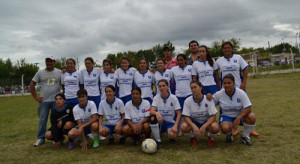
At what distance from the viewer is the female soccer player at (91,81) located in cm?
570

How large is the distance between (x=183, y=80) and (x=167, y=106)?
0.85 metres

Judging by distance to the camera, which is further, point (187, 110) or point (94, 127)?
point (94, 127)

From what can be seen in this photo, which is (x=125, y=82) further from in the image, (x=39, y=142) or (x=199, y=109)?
(x=39, y=142)

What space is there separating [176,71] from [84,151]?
258 cm

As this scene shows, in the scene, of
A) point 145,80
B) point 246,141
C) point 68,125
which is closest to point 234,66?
point 246,141

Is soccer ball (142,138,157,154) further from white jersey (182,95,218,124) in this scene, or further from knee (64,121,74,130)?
knee (64,121,74,130)

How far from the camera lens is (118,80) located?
5.79 metres

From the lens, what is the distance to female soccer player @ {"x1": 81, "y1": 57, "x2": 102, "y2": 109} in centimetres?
570

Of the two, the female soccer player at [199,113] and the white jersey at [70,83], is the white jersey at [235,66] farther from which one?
the white jersey at [70,83]

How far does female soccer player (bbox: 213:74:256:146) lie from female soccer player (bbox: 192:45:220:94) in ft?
1.77

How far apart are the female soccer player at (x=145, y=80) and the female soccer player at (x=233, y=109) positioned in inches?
66.6

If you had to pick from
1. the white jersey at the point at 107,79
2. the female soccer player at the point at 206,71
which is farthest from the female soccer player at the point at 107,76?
the female soccer player at the point at 206,71

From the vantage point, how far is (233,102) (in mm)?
4266

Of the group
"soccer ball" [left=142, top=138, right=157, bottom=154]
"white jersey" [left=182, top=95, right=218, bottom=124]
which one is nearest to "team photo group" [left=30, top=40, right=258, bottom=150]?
"white jersey" [left=182, top=95, right=218, bottom=124]
